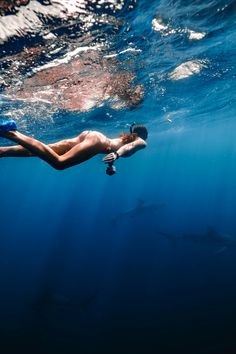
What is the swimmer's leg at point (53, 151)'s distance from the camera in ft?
18.9

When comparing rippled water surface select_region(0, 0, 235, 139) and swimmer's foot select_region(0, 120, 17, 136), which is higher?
rippled water surface select_region(0, 0, 235, 139)

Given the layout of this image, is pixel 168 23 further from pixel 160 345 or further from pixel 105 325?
pixel 105 325

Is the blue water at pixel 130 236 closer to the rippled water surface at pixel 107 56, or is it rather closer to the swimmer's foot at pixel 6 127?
the rippled water surface at pixel 107 56

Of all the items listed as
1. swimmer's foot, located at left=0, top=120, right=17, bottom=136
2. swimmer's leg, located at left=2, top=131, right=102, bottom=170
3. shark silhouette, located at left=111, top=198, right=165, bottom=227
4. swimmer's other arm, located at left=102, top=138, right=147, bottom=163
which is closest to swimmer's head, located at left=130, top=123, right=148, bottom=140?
swimmer's other arm, located at left=102, top=138, right=147, bottom=163

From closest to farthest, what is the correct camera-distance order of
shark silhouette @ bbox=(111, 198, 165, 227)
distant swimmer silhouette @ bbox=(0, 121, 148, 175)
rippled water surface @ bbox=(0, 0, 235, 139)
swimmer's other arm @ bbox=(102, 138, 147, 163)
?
distant swimmer silhouette @ bbox=(0, 121, 148, 175) → swimmer's other arm @ bbox=(102, 138, 147, 163) → rippled water surface @ bbox=(0, 0, 235, 139) → shark silhouette @ bbox=(111, 198, 165, 227)

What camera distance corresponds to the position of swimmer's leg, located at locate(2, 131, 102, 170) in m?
5.75

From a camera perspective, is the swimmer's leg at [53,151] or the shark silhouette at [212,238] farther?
the shark silhouette at [212,238]

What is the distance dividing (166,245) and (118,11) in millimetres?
20703

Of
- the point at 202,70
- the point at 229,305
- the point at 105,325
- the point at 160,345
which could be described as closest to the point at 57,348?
the point at 105,325

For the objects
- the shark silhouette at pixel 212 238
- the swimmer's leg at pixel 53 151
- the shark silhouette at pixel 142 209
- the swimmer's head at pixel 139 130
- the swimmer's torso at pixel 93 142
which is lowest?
the swimmer's leg at pixel 53 151

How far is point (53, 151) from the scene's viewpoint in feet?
20.2

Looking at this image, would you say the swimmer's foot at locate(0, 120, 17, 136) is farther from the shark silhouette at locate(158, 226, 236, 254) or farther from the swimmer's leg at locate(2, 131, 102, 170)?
the shark silhouette at locate(158, 226, 236, 254)

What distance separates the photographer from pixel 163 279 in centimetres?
1917

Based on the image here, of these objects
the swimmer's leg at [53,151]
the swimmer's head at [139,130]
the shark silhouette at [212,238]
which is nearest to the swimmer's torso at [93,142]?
the swimmer's leg at [53,151]
